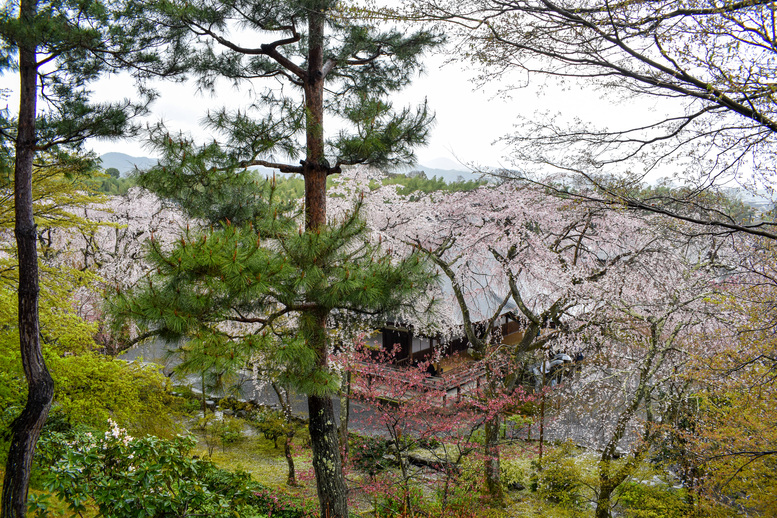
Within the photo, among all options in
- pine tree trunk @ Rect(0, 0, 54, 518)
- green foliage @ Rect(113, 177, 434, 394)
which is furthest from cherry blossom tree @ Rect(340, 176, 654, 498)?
pine tree trunk @ Rect(0, 0, 54, 518)

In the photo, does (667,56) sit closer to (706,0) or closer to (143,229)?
(706,0)

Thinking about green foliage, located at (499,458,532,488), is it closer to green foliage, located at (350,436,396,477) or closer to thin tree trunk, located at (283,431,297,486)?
green foliage, located at (350,436,396,477)

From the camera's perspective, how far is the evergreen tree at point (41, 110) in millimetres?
5109

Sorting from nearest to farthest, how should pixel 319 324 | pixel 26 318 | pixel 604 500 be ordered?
pixel 26 318 < pixel 319 324 < pixel 604 500

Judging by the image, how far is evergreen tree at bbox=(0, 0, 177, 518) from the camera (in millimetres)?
5109

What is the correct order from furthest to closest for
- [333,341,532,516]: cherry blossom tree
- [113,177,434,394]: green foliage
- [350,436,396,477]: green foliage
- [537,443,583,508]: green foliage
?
[350,436,396,477]: green foliage
[537,443,583,508]: green foliage
[333,341,532,516]: cherry blossom tree
[113,177,434,394]: green foliage

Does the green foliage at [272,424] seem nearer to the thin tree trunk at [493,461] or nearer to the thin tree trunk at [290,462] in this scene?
the thin tree trunk at [290,462]

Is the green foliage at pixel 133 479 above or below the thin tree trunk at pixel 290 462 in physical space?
above

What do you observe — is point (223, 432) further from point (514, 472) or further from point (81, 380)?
point (514, 472)

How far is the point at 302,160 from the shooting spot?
6.61 m

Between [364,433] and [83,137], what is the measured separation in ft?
29.9

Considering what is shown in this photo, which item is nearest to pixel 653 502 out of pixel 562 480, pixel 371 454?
pixel 562 480

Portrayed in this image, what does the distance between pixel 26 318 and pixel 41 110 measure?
2.56 m

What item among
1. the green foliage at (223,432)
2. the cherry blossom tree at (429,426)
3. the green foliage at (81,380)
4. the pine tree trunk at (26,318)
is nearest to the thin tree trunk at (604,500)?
the cherry blossom tree at (429,426)
